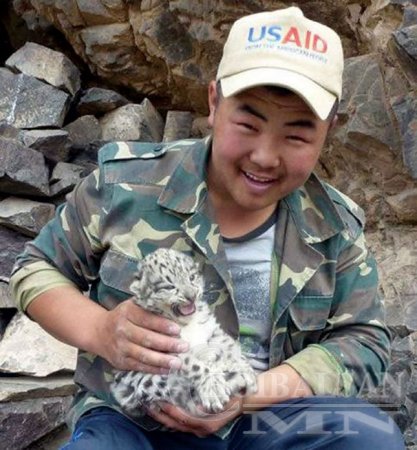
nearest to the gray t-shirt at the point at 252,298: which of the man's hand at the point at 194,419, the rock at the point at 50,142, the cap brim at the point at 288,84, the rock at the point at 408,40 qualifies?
the man's hand at the point at 194,419

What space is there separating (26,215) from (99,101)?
52.1 inches

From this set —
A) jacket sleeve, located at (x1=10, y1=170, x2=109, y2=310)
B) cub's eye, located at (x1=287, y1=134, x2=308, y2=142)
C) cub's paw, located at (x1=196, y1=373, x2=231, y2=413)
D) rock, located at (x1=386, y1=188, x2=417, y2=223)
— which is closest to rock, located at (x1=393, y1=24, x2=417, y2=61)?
rock, located at (x1=386, y1=188, x2=417, y2=223)

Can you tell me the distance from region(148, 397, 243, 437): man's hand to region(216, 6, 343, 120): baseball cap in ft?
2.87

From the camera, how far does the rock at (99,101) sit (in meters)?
6.07

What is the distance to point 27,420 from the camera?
4.24m

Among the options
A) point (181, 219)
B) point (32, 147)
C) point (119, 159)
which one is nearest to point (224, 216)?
point (181, 219)

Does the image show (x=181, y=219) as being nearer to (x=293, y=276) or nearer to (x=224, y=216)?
(x=224, y=216)

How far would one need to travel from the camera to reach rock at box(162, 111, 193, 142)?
19.2ft

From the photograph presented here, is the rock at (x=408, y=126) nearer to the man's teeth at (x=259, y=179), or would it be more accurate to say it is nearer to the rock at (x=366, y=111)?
the rock at (x=366, y=111)

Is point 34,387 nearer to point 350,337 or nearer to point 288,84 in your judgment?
point 350,337

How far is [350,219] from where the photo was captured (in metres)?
2.71

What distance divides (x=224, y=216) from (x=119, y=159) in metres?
0.39

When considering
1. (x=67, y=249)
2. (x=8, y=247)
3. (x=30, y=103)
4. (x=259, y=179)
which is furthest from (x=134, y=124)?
(x=259, y=179)

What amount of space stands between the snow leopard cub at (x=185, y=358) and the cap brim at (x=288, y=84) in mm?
518
